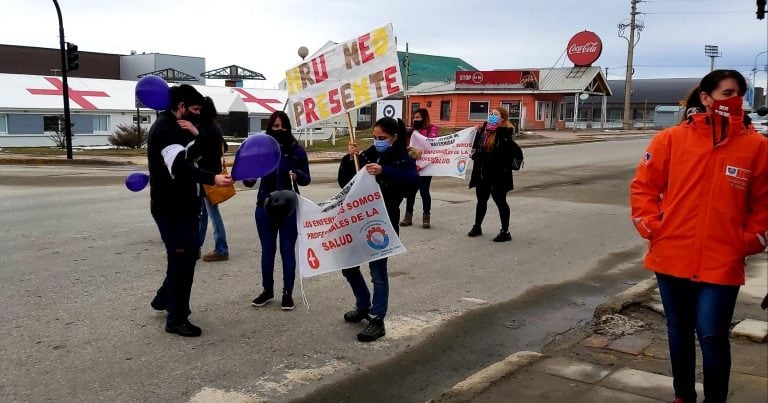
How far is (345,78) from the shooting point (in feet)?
18.5

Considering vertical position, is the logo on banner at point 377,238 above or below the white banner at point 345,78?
below

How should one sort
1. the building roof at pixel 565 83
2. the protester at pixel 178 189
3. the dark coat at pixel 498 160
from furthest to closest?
the building roof at pixel 565 83 → the dark coat at pixel 498 160 → the protester at pixel 178 189

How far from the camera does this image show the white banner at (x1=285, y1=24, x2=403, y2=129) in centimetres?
550

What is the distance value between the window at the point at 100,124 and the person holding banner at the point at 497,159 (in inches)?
1401

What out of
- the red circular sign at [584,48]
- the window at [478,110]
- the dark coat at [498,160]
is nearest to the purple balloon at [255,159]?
the dark coat at [498,160]

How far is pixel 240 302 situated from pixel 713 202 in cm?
422

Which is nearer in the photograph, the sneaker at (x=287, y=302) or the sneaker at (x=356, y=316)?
the sneaker at (x=356, y=316)

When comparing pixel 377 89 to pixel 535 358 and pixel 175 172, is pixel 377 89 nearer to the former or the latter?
pixel 175 172

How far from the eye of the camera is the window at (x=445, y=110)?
54.2m

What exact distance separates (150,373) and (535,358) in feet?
8.61

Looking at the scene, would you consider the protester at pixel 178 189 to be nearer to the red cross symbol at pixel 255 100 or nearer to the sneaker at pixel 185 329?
the sneaker at pixel 185 329

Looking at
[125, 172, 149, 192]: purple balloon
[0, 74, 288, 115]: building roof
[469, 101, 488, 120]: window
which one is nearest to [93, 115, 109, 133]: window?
[0, 74, 288, 115]: building roof

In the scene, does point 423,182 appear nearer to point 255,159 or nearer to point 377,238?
point 377,238

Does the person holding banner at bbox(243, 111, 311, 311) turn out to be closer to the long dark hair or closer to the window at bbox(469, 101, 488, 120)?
the long dark hair
